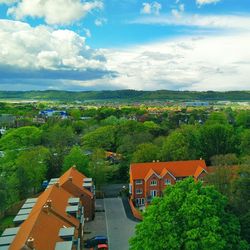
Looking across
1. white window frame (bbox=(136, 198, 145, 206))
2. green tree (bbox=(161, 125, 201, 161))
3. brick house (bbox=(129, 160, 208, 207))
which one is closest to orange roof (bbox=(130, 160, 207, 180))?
brick house (bbox=(129, 160, 208, 207))

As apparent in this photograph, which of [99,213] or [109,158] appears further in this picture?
[109,158]

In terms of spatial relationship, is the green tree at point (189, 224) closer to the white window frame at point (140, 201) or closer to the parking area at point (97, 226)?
the parking area at point (97, 226)

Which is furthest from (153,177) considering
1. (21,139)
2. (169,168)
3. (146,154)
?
(21,139)

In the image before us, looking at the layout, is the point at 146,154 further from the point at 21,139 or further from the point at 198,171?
the point at 21,139

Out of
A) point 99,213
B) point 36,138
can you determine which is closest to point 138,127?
point 36,138

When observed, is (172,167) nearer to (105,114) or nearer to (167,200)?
Answer: (167,200)

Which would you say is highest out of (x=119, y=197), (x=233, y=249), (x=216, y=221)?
(x=216, y=221)
